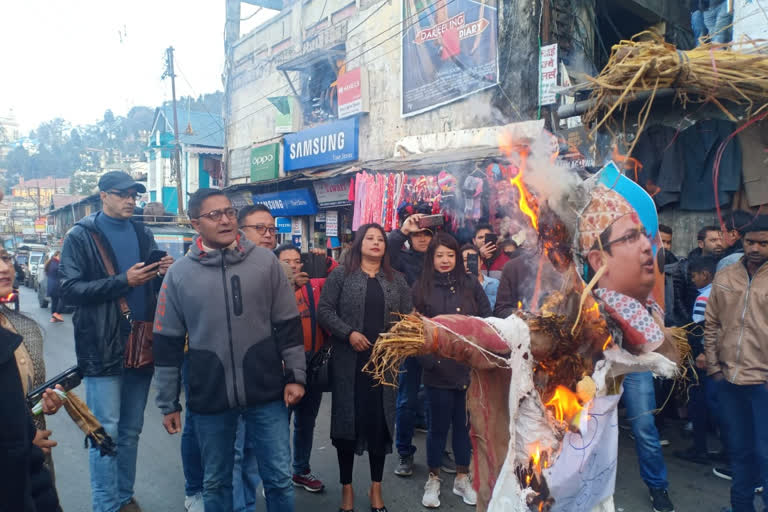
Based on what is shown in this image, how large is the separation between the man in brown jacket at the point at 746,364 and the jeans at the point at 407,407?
7.65ft

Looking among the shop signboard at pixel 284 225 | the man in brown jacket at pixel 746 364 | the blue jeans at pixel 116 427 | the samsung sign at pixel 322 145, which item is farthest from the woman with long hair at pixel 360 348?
the shop signboard at pixel 284 225

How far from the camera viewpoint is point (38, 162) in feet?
265

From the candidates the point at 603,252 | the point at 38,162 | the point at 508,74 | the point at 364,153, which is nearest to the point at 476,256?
the point at 603,252

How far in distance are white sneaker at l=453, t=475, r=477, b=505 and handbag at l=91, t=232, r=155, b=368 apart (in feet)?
8.17

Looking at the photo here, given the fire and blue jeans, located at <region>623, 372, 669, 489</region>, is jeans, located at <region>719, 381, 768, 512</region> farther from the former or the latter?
the fire

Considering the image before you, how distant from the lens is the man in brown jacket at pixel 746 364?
11.0 feet

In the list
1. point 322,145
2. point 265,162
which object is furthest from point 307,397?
point 265,162

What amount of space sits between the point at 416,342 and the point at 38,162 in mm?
96671

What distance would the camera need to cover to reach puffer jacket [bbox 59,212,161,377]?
11.3 ft

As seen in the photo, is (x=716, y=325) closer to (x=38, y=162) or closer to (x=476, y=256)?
(x=476, y=256)

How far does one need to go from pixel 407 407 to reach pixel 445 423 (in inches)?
26.3

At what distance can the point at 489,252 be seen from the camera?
5363 mm

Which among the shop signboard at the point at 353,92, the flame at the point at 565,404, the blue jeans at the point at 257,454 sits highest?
the shop signboard at the point at 353,92

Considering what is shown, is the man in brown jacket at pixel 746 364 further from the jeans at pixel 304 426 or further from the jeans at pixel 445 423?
the jeans at pixel 304 426
